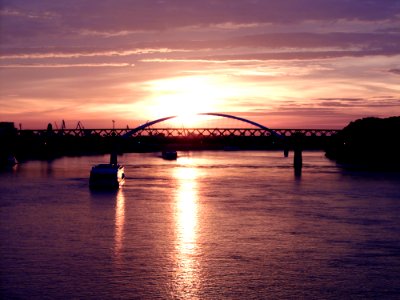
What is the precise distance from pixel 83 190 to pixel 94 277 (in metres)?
48.5

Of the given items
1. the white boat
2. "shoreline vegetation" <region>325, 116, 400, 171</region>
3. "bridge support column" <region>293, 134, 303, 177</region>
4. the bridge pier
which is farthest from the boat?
"shoreline vegetation" <region>325, 116, 400, 171</region>

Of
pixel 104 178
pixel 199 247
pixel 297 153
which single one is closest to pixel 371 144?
pixel 297 153

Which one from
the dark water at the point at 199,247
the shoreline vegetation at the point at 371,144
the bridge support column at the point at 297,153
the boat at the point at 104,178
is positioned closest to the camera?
the dark water at the point at 199,247

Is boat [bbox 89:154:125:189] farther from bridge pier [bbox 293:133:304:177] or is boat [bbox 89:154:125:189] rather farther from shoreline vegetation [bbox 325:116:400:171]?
shoreline vegetation [bbox 325:116:400:171]

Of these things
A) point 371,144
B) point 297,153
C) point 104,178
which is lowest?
point 104,178

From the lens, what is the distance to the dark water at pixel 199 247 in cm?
2488

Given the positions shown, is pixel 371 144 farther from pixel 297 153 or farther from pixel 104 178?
pixel 104 178

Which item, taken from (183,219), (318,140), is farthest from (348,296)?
(318,140)

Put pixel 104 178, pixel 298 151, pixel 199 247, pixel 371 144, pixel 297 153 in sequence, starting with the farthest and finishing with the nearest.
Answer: pixel 371 144, pixel 297 153, pixel 298 151, pixel 104 178, pixel 199 247

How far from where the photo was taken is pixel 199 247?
111ft

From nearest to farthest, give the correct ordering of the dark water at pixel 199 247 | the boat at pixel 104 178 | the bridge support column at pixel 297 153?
the dark water at pixel 199 247
the boat at pixel 104 178
the bridge support column at pixel 297 153

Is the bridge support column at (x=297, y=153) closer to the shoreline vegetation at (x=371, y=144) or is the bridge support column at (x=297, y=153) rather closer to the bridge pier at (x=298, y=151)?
the bridge pier at (x=298, y=151)

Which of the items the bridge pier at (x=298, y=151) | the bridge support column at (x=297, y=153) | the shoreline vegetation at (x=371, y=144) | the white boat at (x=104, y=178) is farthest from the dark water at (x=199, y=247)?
the shoreline vegetation at (x=371, y=144)

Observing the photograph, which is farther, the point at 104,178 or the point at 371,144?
the point at 371,144
